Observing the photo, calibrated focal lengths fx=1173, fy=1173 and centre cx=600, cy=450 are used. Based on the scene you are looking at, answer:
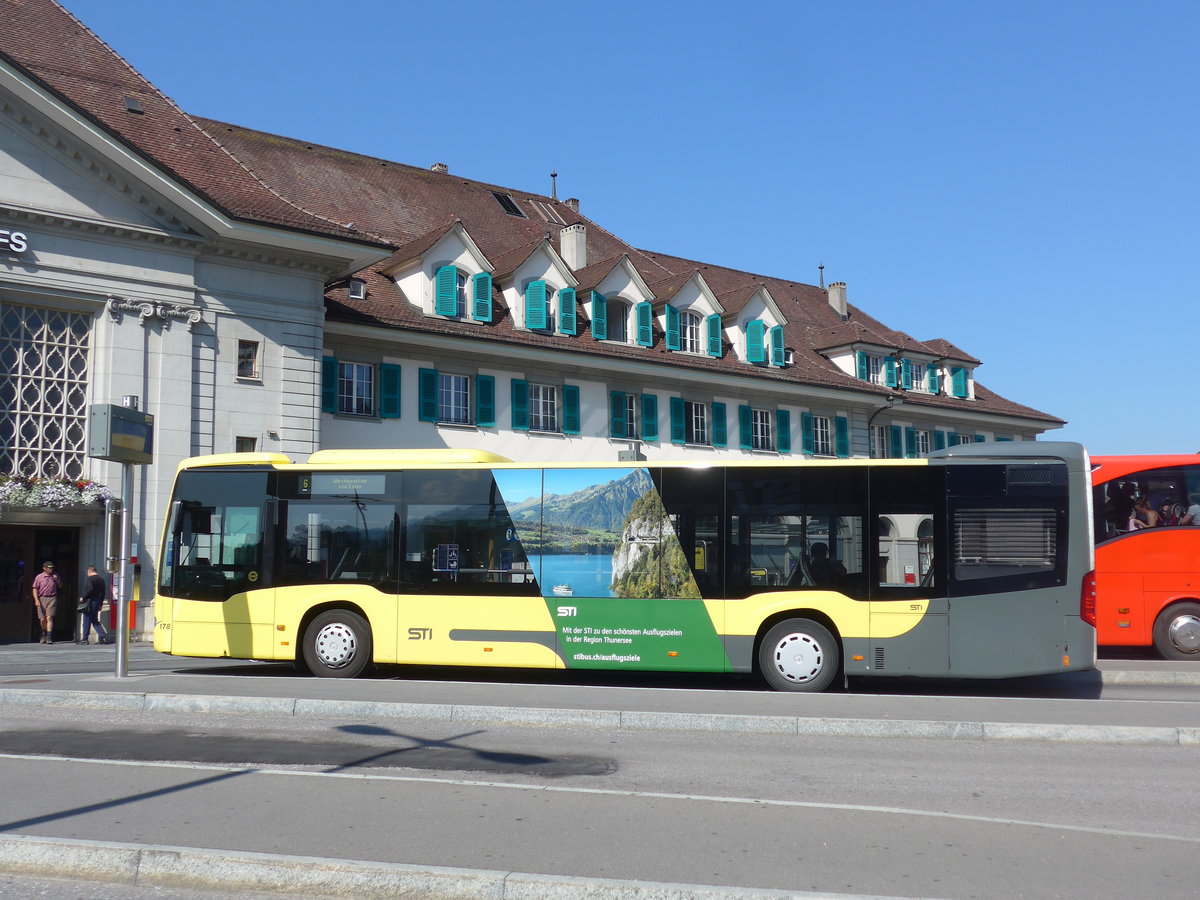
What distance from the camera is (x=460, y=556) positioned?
15664 mm

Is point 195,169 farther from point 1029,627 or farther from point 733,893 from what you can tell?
point 733,893

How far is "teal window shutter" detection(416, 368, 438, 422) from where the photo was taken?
3117cm

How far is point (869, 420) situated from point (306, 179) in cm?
2150

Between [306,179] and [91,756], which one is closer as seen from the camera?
[91,756]

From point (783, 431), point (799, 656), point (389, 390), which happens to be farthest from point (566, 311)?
point (799, 656)

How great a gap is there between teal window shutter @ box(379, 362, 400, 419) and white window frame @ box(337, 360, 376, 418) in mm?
214

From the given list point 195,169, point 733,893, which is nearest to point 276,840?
point 733,893

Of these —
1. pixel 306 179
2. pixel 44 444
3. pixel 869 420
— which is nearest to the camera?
pixel 44 444

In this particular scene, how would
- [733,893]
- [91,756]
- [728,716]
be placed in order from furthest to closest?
[728,716], [91,756], [733,893]

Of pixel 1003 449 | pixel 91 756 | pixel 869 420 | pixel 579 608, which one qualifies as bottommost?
pixel 91 756

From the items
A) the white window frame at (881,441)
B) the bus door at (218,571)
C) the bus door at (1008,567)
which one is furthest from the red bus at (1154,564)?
the white window frame at (881,441)

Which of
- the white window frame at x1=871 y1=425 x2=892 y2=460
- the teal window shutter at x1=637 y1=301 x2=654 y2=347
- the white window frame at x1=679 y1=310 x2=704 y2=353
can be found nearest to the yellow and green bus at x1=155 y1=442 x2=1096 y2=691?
the teal window shutter at x1=637 y1=301 x2=654 y2=347

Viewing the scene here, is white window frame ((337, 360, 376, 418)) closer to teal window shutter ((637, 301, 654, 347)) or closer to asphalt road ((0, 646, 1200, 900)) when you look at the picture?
teal window shutter ((637, 301, 654, 347))

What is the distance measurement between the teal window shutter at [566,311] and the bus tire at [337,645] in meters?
19.5
